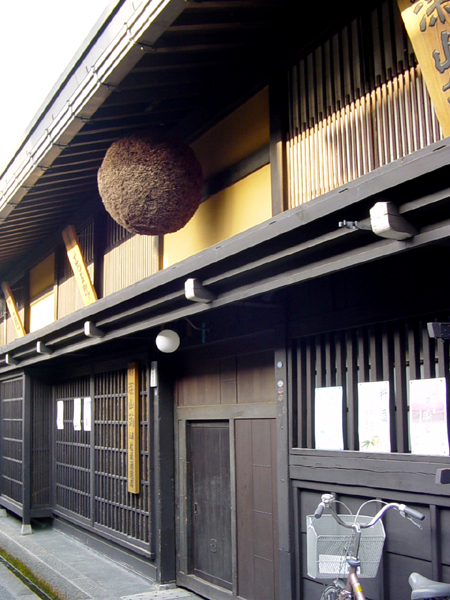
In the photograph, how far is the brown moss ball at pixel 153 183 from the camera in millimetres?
7609

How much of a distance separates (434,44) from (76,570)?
945 cm

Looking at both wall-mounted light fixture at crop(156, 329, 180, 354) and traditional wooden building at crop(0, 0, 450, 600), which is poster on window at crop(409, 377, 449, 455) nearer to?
traditional wooden building at crop(0, 0, 450, 600)

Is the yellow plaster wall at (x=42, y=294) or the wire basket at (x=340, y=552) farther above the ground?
the yellow plaster wall at (x=42, y=294)

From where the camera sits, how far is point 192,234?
27.3ft

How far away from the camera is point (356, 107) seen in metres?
5.50

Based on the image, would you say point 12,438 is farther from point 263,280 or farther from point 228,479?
point 263,280

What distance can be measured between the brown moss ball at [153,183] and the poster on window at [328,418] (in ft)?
8.97

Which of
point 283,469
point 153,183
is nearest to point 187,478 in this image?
point 283,469

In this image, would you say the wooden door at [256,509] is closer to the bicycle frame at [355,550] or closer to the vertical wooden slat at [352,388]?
the vertical wooden slat at [352,388]

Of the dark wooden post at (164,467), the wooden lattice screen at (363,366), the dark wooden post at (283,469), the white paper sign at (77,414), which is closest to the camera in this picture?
the wooden lattice screen at (363,366)

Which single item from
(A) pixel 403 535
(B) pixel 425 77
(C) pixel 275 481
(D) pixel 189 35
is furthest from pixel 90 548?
(B) pixel 425 77

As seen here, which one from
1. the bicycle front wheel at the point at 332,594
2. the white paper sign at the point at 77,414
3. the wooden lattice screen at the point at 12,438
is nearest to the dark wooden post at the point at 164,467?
the white paper sign at the point at 77,414

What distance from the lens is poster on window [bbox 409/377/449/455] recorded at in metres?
5.00

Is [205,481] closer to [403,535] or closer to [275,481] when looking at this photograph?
[275,481]
